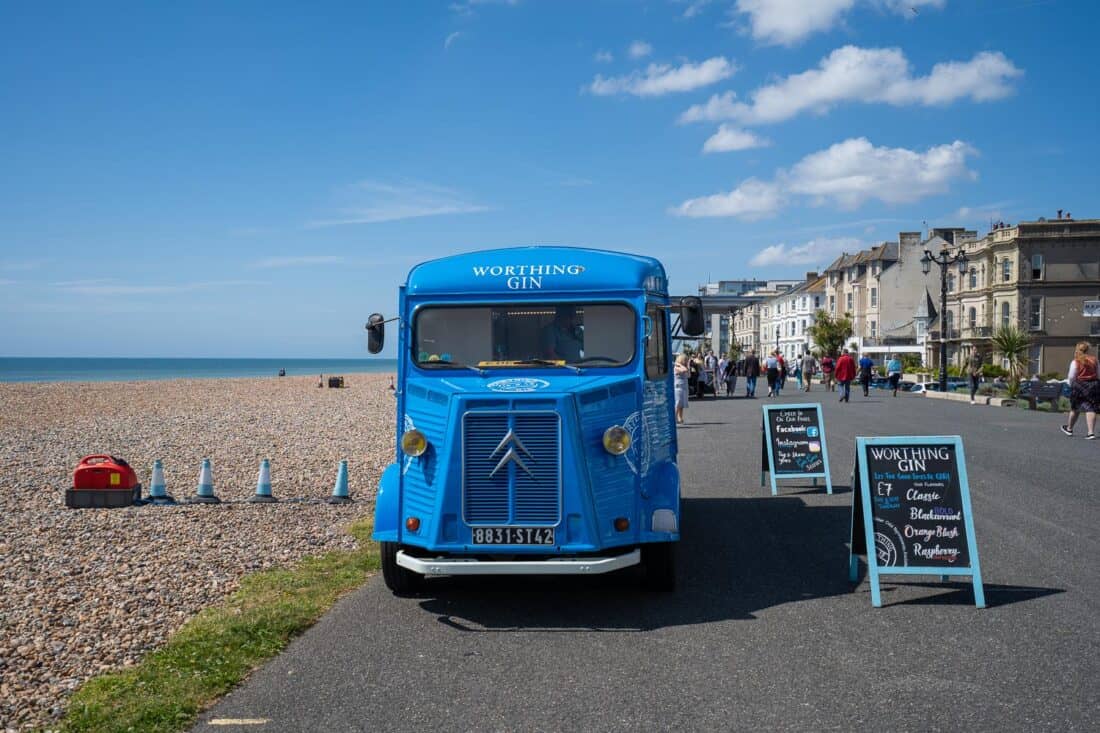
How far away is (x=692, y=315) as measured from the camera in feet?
26.3

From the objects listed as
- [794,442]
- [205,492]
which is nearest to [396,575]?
[205,492]

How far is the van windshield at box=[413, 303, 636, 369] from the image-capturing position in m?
7.54

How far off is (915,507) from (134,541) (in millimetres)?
7510

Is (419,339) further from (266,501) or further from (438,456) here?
(266,501)

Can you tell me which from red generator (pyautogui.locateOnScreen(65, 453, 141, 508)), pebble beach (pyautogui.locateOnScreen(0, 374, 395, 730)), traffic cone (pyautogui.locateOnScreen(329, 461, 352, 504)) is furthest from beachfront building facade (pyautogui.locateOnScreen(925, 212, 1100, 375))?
red generator (pyautogui.locateOnScreen(65, 453, 141, 508))

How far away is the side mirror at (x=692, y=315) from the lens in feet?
26.2

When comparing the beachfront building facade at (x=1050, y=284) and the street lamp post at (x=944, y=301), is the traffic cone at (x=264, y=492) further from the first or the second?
the beachfront building facade at (x=1050, y=284)

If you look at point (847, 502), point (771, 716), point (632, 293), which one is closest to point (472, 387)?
point (632, 293)

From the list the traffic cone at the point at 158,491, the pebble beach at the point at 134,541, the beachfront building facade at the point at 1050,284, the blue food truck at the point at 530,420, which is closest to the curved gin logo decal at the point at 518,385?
the blue food truck at the point at 530,420

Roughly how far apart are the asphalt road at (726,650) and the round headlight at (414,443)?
3.69 ft

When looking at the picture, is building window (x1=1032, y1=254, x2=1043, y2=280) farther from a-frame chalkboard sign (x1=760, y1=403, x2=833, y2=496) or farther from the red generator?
the red generator

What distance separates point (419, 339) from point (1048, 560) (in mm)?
5533

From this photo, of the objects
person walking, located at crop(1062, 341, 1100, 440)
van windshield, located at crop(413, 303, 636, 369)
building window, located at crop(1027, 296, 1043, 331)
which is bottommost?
person walking, located at crop(1062, 341, 1100, 440)

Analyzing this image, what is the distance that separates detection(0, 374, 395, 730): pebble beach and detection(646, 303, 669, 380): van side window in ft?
12.5
